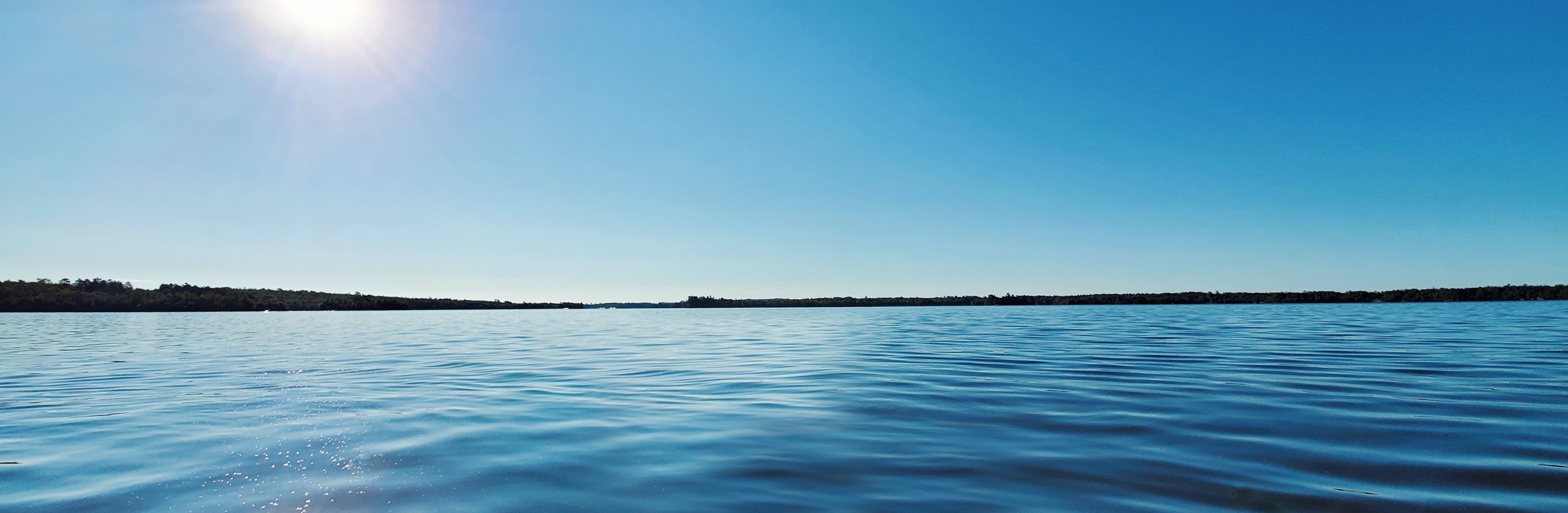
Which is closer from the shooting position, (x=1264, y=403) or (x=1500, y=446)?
(x=1500, y=446)

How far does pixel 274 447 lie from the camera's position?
7.39 meters

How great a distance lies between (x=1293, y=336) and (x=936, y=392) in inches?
810

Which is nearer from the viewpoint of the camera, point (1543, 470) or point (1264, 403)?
point (1543, 470)

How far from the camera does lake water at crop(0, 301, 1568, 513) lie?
5438 millimetres

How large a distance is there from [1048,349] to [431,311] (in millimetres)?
120739

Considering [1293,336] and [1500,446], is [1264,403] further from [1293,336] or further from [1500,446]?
[1293,336]

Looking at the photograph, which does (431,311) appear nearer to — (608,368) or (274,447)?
(608,368)

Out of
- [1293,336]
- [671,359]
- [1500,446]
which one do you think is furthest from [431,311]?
[1500,446]

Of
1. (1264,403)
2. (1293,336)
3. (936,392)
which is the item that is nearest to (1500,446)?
(1264,403)

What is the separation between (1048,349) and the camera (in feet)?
67.7

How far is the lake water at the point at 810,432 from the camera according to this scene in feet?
17.8

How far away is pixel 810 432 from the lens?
8180 mm

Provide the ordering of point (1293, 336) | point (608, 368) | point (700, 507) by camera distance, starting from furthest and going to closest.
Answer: point (1293, 336) < point (608, 368) < point (700, 507)

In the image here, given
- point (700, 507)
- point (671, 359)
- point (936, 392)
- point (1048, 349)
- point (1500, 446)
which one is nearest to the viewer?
point (700, 507)
